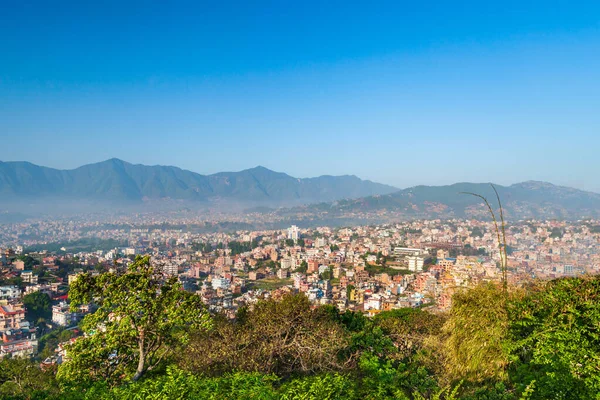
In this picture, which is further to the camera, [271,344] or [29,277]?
[29,277]

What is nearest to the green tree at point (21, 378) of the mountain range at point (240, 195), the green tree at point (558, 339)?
the green tree at point (558, 339)

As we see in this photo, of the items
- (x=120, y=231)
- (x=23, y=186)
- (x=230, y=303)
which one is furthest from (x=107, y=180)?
(x=230, y=303)

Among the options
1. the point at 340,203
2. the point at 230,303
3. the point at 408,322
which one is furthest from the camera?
the point at 340,203


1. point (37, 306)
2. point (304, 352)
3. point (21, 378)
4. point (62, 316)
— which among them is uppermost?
point (304, 352)

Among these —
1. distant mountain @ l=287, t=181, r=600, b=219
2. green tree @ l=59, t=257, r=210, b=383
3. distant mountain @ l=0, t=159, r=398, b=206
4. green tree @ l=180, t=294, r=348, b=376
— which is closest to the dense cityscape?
green tree @ l=59, t=257, r=210, b=383

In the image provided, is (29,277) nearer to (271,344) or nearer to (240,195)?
(271,344)

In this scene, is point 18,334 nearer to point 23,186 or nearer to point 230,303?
point 230,303

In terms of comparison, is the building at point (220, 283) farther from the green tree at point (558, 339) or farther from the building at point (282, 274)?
the green tree at point (558, 339)

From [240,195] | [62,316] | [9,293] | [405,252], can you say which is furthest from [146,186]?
[62,316]
